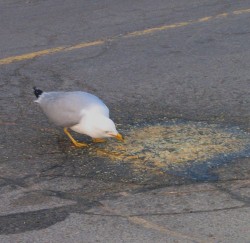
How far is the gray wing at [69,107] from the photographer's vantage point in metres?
6.02

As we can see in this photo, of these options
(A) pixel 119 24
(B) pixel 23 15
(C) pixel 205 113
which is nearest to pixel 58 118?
(C) pixel 205 113

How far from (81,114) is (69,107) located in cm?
13

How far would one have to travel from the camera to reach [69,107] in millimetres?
6082

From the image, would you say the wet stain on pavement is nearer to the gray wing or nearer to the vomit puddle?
the vomit puddle

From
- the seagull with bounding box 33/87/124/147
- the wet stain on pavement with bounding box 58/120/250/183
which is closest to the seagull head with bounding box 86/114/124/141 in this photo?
the seagull with bounding box 33/87/124/147

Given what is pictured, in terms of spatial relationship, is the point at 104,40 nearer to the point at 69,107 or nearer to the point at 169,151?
the point at 69,107

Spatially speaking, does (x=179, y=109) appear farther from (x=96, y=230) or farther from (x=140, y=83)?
(x=96, y=230)

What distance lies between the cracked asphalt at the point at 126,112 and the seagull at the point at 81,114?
168 millimetres

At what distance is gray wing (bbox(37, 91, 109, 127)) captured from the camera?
6.02 metres

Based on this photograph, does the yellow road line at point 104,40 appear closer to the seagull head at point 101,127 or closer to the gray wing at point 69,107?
the gray wing at point 69,107

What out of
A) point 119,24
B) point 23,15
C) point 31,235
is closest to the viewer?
point 31,235

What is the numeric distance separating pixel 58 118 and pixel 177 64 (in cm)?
281

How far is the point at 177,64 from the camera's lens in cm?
872

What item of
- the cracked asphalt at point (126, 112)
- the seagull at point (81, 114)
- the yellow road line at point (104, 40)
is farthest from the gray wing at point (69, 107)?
the yellow road line at point (104, 40)
